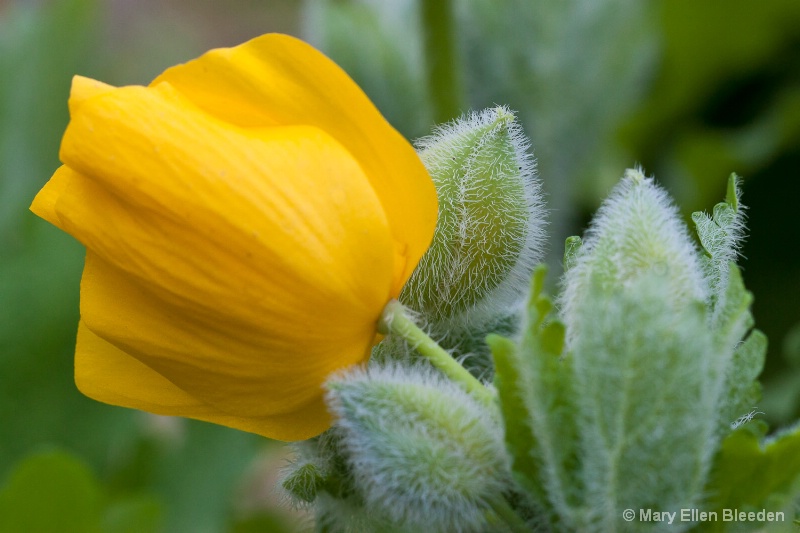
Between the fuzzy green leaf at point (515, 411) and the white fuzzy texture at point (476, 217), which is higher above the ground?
the white fuzzy texture at point (476, 217)

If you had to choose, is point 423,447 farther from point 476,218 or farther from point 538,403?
point 476,218

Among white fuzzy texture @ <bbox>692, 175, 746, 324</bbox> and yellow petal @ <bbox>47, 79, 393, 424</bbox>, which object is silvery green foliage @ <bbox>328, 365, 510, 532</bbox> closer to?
yellow petal @ <bbox>47, 79, 393, 424</bbox>

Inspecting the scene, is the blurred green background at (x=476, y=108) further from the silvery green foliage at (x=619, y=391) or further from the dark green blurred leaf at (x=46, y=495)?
the silvery green foliage at (x=619, y=391)

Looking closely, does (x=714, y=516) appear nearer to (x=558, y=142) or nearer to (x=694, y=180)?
(x=558, y=142)

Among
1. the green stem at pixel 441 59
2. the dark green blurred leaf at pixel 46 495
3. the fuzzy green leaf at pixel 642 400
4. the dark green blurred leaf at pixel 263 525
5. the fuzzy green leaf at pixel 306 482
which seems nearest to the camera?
the fuzzy green leaf at pixel 642 400

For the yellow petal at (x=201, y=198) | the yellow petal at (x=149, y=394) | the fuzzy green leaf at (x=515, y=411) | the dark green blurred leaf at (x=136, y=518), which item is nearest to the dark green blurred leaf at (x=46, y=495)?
the dark green blurred leaf at (x=136, y=518)

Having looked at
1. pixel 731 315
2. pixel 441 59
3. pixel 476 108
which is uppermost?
pixel 476 108

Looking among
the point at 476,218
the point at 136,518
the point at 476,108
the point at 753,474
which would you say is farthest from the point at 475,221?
the point at 476,108

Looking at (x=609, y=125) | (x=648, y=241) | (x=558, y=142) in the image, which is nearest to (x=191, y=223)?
(x=648, y=241)
